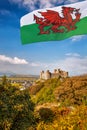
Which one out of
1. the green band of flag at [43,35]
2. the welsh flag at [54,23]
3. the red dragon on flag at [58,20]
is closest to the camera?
the green band of flag at [43,35]

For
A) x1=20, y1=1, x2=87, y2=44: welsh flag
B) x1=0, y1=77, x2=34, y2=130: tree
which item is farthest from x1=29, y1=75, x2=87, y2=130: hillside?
x1=20, y1=1, x2=87, y2=44: welsh flag

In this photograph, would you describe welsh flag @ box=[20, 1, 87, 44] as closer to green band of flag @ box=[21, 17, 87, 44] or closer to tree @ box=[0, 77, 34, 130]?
green band of flag @ box=[21, 17, 87, 44]

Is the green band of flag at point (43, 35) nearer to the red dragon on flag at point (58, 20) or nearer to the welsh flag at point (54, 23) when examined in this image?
the welsh flag at point (54, 23)

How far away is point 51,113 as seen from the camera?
1981 cm

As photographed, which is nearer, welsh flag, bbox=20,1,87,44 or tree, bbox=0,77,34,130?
welsh flag, bbox=20,1,87,44

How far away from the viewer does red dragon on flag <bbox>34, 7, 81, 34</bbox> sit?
14930 mm

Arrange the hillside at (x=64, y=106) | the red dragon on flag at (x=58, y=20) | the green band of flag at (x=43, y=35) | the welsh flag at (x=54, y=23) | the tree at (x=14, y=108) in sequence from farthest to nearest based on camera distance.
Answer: the tree at (x=14, y=108) → the red dragon on flag at (x=58, y=20) → the welsh flag at (x=54, y=23) → the green band of flag at (x=43, y=35) → the hillside at (x=64, y=106)

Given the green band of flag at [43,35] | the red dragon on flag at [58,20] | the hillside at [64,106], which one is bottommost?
the hillside at [64,106]

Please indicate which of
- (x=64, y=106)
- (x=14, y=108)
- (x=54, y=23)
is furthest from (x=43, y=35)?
(x=64, y=106)

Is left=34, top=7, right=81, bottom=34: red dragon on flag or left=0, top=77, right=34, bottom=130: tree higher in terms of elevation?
left=34, top=7, right=81, bottom=34: red dragon on flag

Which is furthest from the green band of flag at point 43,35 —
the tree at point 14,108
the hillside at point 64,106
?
the tree at point 14,108

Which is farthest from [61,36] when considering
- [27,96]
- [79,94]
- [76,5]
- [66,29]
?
[79,94]

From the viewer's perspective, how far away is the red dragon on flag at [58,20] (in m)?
14.9

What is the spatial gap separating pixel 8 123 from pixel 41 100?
1532 inches
